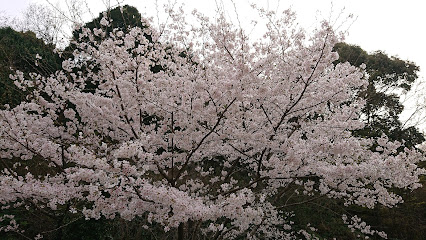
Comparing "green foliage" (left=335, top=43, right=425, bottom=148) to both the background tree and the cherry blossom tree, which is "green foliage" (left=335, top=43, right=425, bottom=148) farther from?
the cherry blossom tree

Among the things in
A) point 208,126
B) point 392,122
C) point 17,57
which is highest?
point 17,57

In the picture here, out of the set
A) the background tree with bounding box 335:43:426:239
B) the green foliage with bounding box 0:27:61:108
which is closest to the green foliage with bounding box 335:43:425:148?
the background tree with bounding box 335:43:426:239

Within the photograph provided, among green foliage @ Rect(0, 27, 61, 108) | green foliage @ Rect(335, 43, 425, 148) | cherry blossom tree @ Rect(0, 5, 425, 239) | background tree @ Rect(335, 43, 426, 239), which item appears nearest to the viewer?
cherry blossom tree @ Rect(0, 5, 425, 239)

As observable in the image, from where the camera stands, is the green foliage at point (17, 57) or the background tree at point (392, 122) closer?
the green foliage at point (17, 57)

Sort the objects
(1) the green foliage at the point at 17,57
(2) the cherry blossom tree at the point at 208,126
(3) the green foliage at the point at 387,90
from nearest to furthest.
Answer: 1. (2) the cherry blossom tree at the point at 208,126
2. (1) the green foliage at the point at 17,57
3. (3) the green foliage at the point at 387,90

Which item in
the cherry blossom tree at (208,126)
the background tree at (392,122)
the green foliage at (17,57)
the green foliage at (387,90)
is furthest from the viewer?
the green foliage at (387,90)

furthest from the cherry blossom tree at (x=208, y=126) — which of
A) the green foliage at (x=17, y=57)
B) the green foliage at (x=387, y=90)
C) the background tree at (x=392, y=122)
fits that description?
the green foliage at (x=387, y=90)

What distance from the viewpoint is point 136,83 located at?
178 inches

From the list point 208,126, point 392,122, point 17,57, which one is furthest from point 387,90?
point 17,57

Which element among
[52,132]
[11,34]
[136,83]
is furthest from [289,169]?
[11,34]

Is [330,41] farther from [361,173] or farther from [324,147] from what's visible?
[361,173]

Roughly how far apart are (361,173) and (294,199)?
21.4ft

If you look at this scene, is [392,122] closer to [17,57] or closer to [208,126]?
[208,126]

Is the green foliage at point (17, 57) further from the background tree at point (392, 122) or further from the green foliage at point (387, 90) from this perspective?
the green foliage at point (387, 90)
